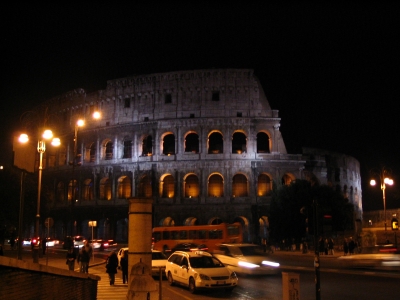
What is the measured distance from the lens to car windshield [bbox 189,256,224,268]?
625 inches

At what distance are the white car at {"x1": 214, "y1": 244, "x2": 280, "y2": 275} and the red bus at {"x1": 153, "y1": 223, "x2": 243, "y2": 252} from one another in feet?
47.4

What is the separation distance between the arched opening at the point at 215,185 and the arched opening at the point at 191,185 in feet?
4.47

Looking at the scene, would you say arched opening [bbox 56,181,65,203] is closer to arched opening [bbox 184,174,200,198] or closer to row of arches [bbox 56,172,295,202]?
row of arches [bbox 56,172,295,202]

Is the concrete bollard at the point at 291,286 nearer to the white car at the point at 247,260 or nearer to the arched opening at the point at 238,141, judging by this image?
the white car at the point at 247,260

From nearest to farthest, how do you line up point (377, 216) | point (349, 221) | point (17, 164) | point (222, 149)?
point (17, 164)
point (349, 221)
point (222, 149)
point (377, 216)

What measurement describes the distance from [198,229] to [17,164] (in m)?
28.4

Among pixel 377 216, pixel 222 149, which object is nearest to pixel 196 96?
pixel 222 149

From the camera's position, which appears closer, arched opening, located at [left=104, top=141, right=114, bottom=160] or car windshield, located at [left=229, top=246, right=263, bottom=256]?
car windshield, located at [left=229, top=246, right=263, bottom=256]

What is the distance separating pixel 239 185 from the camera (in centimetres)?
5150

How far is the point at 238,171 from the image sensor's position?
50500mm

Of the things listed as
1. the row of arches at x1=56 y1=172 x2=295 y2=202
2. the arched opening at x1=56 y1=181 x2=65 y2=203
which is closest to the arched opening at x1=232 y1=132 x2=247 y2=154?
the row of arches at x1=56 y1=172 x2=295 y2=202

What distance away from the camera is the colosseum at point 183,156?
1978 inches

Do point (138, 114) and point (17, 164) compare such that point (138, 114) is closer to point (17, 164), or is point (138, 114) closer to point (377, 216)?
point (377, 216)

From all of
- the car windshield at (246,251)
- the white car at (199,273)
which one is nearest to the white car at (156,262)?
the white car at (199,273)
